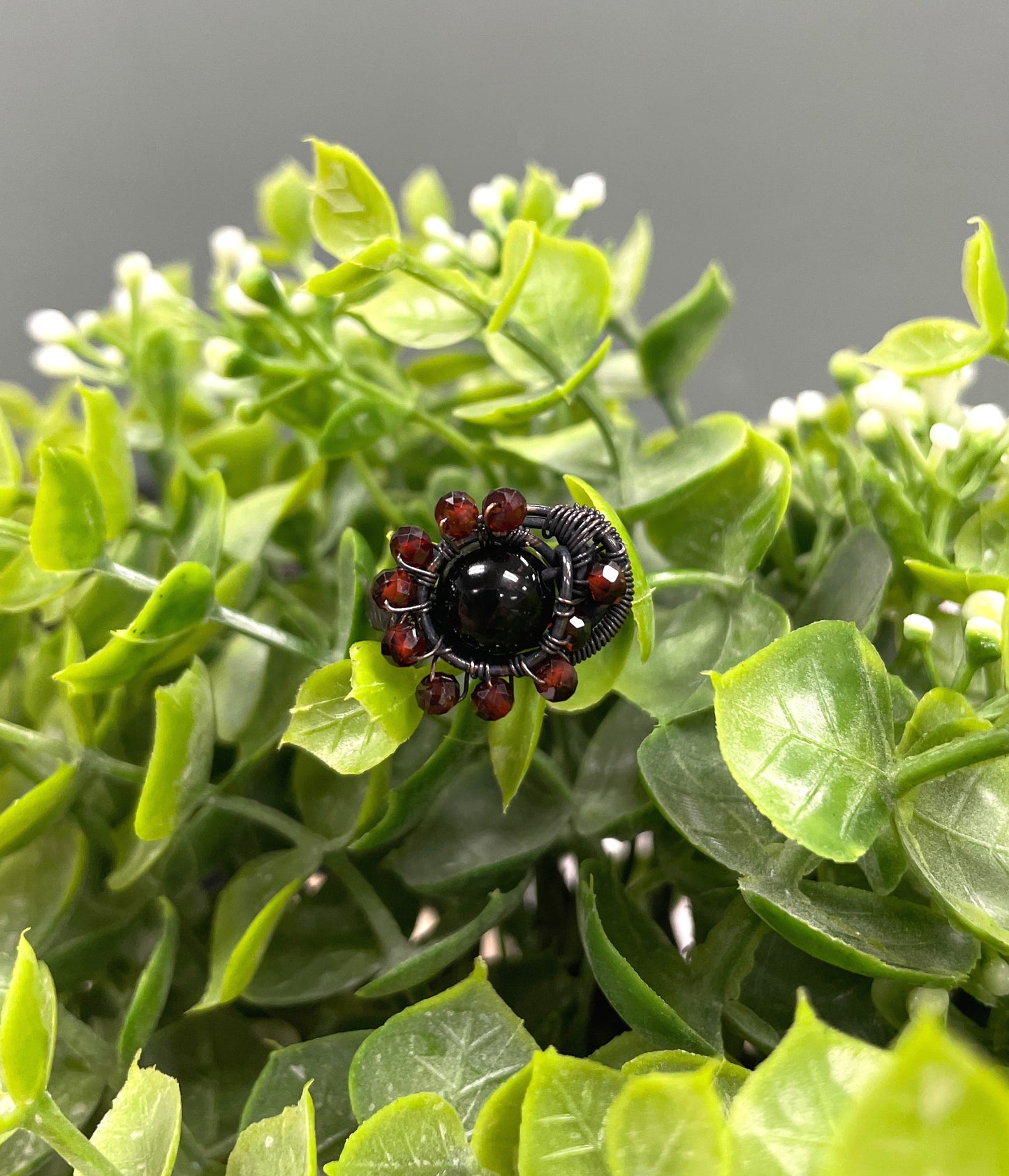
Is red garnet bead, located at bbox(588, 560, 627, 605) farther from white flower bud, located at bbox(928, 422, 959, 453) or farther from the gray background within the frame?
the gray background

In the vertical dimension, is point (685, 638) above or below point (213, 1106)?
above

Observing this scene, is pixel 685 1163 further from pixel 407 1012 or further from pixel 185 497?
pixel 185 497

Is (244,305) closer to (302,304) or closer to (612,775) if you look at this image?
(302,304)

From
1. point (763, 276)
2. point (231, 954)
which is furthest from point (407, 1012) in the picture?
point (763, 276)

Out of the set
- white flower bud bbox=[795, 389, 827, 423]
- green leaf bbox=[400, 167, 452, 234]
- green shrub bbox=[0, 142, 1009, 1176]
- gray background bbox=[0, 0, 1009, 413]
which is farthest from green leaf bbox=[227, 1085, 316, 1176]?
gray background bbox=[0, 0, 1009, 413]

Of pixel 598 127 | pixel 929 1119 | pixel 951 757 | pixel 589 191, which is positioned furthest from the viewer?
pixel 598 127

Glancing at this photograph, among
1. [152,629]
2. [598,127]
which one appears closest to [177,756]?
[152,629]

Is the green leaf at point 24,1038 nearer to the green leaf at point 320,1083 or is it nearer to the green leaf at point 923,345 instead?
the green leaf at point 320,1083
